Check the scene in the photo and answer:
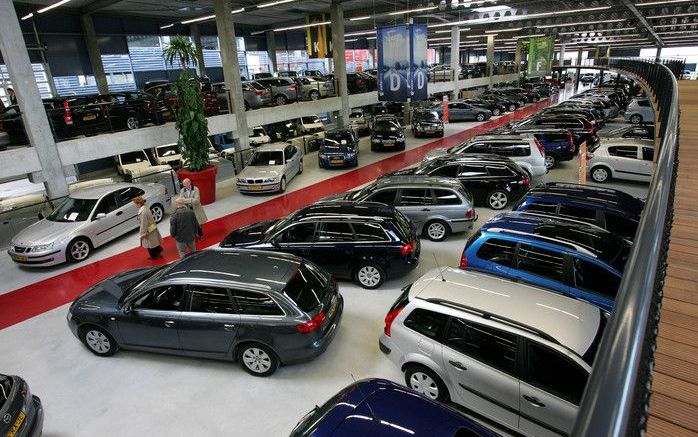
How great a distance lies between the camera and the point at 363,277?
7.25 meters

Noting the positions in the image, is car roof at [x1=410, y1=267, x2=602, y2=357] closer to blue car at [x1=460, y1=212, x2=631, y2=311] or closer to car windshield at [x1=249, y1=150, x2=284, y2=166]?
blue car at [x1=460, y1=212, x2=631, y2=311]

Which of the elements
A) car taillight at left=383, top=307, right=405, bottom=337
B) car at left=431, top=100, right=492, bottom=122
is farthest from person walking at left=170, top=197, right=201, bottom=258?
car at left=431, top=100, right=492, bottom=122

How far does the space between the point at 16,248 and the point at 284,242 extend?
6.11m

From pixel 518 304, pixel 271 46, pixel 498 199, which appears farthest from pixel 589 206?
pixel 271 46

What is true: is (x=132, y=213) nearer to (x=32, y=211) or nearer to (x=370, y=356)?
(x=32, y=211)

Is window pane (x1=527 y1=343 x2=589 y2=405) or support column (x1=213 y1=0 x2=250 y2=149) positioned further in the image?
support column (x1=213 y1=0 x2=250 y2=149)

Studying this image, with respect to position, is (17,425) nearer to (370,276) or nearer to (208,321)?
(208,321)

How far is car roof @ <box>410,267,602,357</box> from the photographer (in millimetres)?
3957

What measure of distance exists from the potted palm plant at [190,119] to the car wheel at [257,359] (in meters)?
8.42

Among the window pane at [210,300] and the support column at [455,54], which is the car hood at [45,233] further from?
the support column at [455,54]

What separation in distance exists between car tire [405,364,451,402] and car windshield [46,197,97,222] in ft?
27.3

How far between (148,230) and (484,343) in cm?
703

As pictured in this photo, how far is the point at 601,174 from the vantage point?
12641mm

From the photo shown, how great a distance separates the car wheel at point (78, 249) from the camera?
8.93 meters
